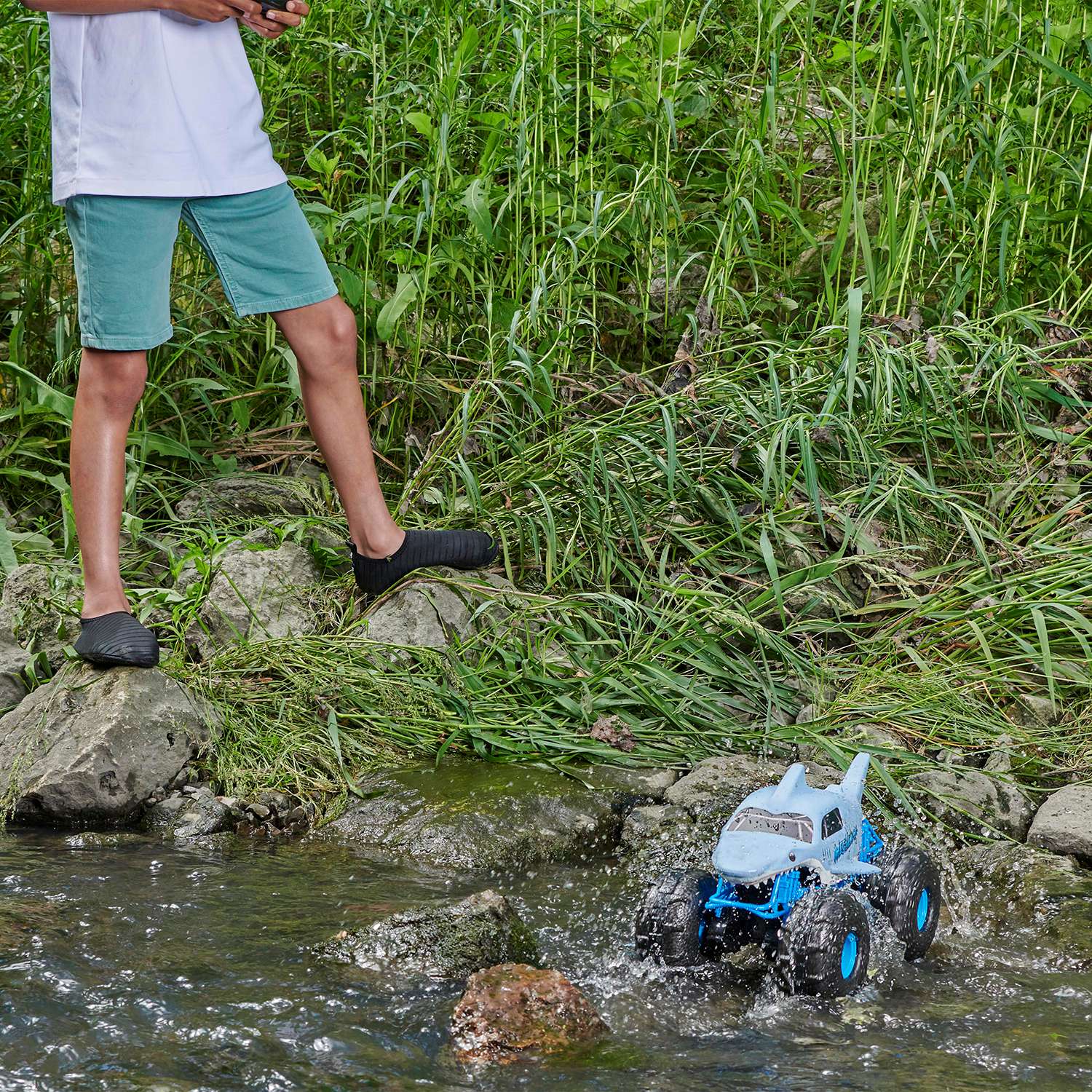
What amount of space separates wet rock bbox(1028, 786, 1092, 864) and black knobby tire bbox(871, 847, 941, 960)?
0.56 meters

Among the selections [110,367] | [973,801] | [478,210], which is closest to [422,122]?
[478,210]

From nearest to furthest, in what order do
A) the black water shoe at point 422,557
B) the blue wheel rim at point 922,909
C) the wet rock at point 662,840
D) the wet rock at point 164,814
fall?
the blue wheel rim at point 922,909, the wet rock at point 662,840, the wet rock at point 164,814, the black water shoe at point 422,557

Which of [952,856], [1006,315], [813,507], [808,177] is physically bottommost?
[952,856]

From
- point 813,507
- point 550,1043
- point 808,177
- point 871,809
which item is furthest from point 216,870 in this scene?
point 808,177

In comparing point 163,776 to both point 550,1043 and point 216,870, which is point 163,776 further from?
point 550,1043

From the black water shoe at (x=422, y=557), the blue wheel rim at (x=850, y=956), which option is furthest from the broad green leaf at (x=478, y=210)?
the blue wheel rim at (x=850, y=956)

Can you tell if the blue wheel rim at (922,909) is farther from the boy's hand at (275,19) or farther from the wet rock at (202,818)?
the boy's hand at (275,19)

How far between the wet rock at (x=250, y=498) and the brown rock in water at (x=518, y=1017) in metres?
2.42

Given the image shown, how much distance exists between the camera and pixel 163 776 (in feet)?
10.8

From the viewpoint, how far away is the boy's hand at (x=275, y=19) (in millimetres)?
3432

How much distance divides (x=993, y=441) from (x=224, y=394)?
2628 millimetres

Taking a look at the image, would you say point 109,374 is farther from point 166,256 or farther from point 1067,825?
point 1067,825

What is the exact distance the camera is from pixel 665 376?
4797 millimetres

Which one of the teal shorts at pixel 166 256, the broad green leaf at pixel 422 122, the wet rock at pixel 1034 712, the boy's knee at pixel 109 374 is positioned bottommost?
the wet rock at pixel 1034 712
